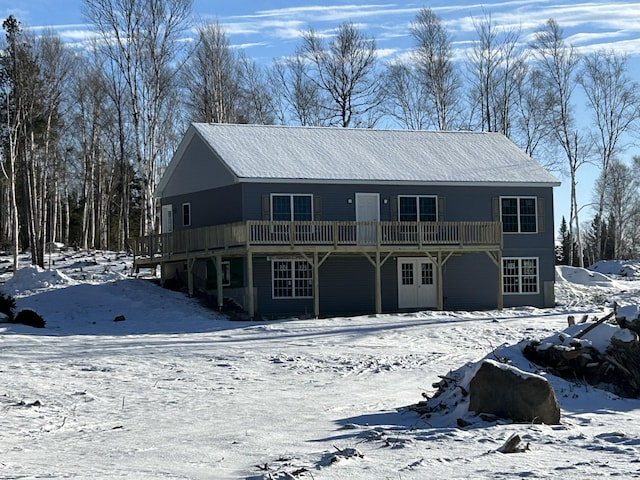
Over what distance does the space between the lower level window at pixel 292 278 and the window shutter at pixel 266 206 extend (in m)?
1.67

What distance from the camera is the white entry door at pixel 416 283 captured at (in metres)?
37.5

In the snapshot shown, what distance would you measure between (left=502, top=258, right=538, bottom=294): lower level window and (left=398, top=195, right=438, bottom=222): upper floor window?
366cm

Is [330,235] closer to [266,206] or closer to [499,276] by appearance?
[266,206]

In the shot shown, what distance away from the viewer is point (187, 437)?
13.3m

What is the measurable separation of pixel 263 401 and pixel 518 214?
78.9 ft

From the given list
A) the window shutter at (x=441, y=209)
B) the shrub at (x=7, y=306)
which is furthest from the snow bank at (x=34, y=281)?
the window shutter at (x=441, y=209)

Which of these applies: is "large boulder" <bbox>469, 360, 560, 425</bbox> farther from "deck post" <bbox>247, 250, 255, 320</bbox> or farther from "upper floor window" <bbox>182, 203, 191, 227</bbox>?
"upper floor window" <bbox>182, 203, 191, 227</bbox>

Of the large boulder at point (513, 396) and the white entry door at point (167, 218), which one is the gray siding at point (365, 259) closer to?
the white entry door at point (167, 218)

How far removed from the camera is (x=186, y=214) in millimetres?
39375

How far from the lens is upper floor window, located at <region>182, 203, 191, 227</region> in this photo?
128 ft

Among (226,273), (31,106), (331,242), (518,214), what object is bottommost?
(226,273)

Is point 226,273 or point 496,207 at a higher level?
point 496,207

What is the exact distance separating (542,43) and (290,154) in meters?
21.8

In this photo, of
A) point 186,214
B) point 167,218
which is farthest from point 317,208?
point 167,218
